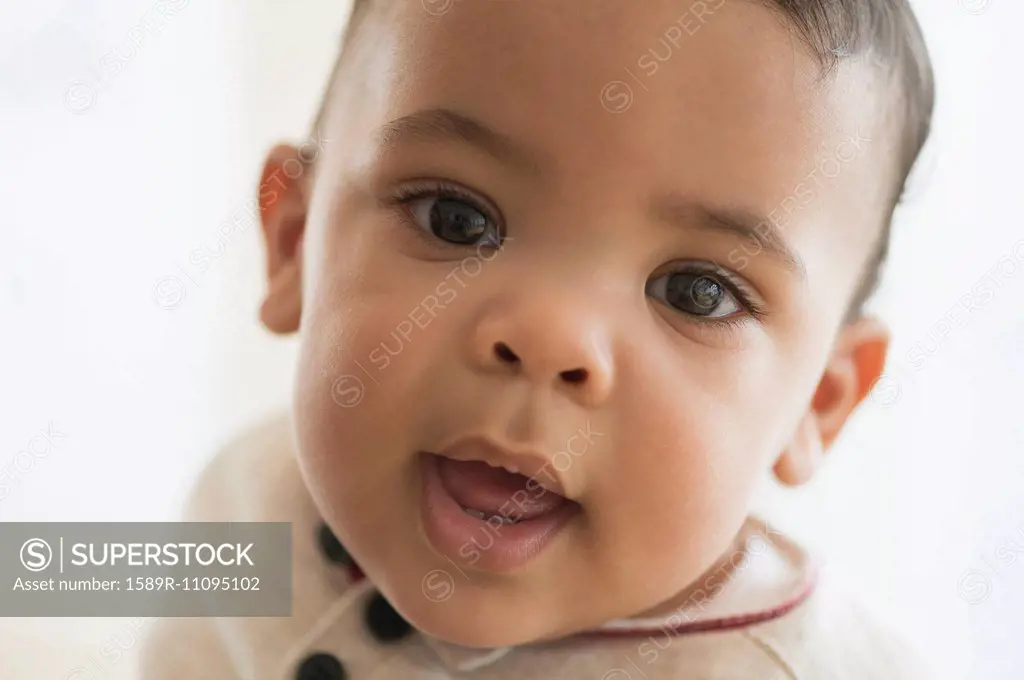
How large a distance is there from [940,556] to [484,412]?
53 cm

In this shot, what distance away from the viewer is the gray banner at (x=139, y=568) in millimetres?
730

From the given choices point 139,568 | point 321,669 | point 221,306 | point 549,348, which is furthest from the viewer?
point 221,306

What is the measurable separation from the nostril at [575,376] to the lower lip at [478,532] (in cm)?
8

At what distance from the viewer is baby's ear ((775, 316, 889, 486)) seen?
0.67 metres

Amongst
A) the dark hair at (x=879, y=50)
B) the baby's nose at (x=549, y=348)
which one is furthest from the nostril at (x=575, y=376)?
the dark hair at (x=879, y=50)

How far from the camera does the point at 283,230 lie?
69 cm

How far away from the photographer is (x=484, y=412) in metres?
0.49

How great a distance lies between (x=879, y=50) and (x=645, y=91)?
0.57ft

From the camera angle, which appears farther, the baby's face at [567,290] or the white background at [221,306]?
the white background at [221,306]

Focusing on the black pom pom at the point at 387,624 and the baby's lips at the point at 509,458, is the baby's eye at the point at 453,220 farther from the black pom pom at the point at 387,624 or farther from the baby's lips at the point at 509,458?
the black pom pom at the point at 387,624

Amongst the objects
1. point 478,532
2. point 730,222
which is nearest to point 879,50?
point 730,222

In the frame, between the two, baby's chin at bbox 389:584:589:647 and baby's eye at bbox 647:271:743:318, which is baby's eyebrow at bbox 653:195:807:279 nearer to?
baby's eye at bbox 647:271:743:318

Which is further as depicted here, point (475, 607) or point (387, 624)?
point (387, 624)

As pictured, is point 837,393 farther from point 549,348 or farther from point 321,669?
point 321,669
